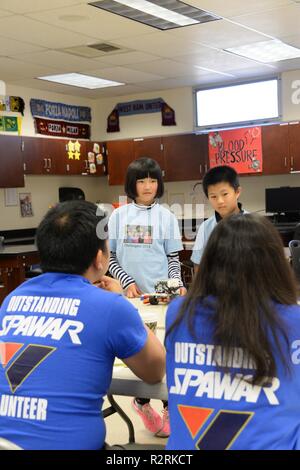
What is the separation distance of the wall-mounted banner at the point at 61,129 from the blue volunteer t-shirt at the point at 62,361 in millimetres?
6657

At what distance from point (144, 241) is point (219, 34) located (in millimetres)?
Result: 2921

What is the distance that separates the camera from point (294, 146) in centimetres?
747

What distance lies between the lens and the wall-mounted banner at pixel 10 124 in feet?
24.6

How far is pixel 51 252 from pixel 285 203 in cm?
619

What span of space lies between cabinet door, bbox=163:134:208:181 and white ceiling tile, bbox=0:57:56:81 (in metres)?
2.05

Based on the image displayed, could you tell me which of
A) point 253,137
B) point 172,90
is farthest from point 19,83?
point 253,137

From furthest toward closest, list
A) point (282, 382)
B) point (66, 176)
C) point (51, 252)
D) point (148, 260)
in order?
point (66, 176) < point (148, 260) < point (51, 252) < point (282, 382)

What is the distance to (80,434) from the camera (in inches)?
64.1

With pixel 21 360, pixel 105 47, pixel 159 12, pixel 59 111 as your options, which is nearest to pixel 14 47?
pixel 105 47

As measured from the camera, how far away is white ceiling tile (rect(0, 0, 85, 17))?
4434 mm

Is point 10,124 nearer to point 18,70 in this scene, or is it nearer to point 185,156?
point 18,70

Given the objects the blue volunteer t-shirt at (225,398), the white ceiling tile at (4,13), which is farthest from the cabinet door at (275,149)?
the blue volunteer t-shirt at (225,398)

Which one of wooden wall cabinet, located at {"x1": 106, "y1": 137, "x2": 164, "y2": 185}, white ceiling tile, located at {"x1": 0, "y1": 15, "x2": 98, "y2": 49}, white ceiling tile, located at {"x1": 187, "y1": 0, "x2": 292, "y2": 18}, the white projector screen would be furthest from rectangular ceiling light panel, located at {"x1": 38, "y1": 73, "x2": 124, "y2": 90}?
white ceiling tile, located at {"x1": 187, "y1": 0, "x2": 292, "y2": 18}
